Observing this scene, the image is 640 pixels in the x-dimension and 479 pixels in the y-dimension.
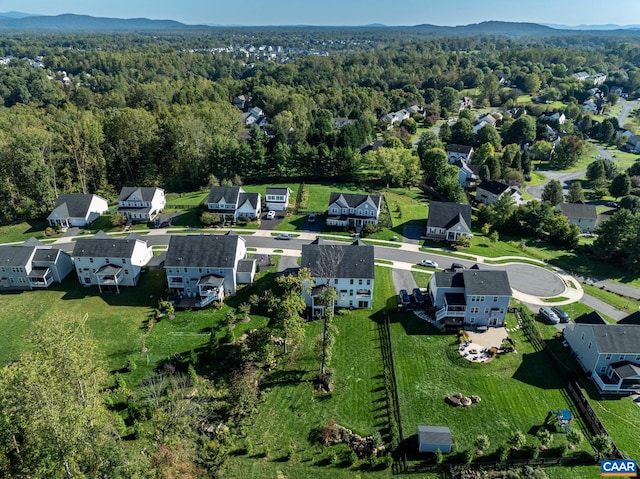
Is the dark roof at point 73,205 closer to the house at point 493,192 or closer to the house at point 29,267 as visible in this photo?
the house at point 29,267

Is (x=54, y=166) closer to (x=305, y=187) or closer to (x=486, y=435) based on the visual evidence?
(x=305, y=187)

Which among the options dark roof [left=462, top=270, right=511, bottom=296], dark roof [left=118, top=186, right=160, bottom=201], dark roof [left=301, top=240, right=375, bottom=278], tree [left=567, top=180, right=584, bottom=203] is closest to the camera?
dark roof [left=462, top=270, right=511, bottom=296]

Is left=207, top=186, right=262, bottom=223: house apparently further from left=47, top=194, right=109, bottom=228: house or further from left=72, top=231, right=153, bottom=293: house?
left=47, top=194, right=109, bottom=228: house

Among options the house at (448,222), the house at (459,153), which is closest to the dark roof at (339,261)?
the house at (448,222)

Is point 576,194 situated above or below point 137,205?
above

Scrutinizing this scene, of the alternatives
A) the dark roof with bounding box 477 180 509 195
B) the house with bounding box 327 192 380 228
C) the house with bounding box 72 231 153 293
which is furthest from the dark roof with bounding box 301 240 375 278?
the dark roof with bounding box 477 180 509 195

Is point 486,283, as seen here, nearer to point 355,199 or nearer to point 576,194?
point 355,199

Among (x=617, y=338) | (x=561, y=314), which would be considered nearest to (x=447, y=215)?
(x=561, y=314)
